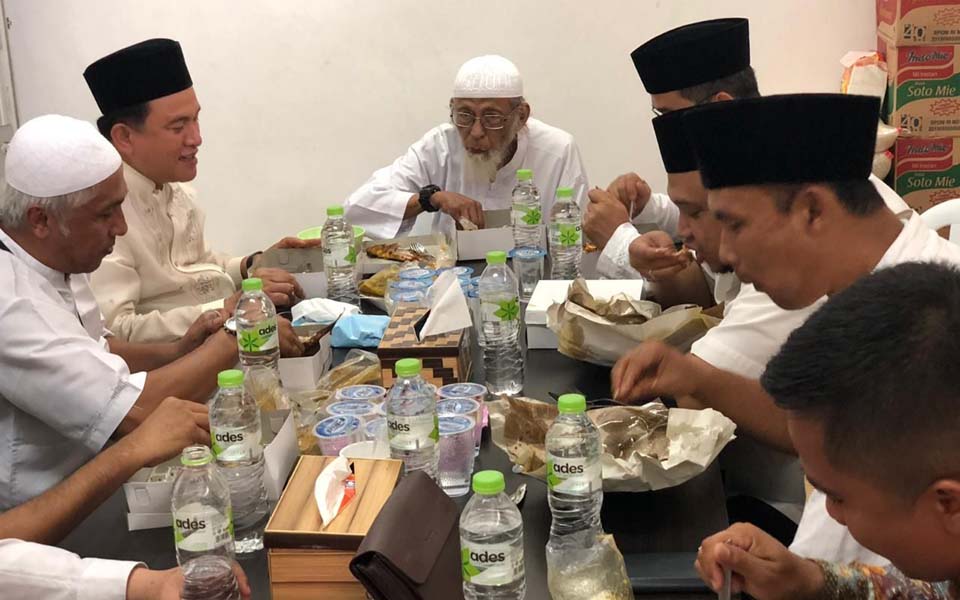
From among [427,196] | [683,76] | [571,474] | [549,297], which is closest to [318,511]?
[571,474]

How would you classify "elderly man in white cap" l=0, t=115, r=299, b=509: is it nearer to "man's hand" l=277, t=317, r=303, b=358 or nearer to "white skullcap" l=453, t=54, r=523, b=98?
"man's hand" l=277, t=317, r=303, b=358

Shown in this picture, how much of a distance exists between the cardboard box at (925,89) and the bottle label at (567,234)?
2087 mm

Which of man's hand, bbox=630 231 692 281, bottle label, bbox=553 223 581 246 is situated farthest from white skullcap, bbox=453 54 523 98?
man's hand, bbox=630 231 692 281

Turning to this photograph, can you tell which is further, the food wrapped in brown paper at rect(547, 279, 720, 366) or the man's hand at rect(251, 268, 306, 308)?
the man's hand at rect(251, 268, 306, 308)

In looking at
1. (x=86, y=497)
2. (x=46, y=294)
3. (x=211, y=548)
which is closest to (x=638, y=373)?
(x=211, y=548)

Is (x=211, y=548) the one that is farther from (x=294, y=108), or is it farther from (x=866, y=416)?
(x=294, y=108)

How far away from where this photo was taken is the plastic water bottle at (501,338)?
7.43 feet

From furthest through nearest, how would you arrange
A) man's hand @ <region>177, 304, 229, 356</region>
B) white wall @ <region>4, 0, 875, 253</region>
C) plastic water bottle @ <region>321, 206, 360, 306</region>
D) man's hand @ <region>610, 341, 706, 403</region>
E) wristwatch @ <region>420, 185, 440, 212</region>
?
white wall @ <region>4, 0, 875, 253</region>
wristwatch @ <region>420, 185, 440, 212</region>
plastic water bottle @ <region>321, 206, 360, 306</region>
man's hand @ <region>177, 304, 229, 356</region>
man's hand @ <region>610, 341, 706, 403</region>

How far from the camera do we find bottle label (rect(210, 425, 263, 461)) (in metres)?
1.69

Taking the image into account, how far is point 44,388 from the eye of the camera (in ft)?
6.66

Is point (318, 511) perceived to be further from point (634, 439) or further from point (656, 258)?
point (656, 258)

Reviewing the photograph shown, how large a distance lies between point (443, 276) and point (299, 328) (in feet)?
1.37

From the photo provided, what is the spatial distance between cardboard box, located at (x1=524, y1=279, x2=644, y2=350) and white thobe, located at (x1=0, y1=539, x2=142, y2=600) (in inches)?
48.4

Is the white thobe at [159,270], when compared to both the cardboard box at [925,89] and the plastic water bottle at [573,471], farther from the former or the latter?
the cardboard box at [925,89]
